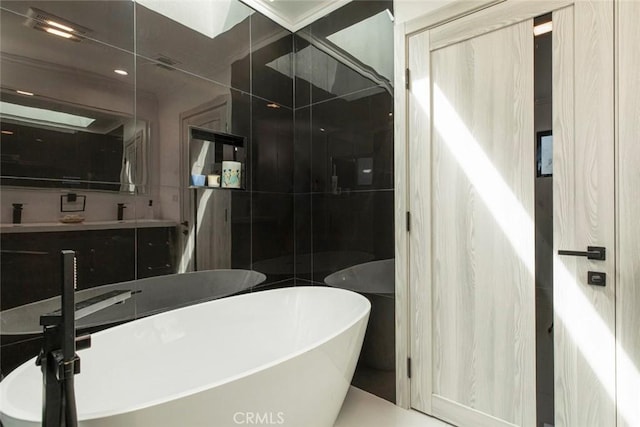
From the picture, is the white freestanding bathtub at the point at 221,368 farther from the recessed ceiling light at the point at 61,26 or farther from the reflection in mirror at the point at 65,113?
the recessed ceiling light at the point at 61,26

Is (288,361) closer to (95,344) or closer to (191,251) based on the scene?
(95,344)

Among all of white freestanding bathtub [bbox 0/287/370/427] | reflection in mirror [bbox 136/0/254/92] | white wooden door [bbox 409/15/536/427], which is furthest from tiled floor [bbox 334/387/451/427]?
reflection in mirror [bbox 136/0/254/92]

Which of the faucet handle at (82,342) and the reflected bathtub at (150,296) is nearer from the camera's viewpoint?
the faucet handle at (82,342)

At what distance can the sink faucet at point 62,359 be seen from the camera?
2.67 ft

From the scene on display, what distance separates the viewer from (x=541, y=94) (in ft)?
5.15

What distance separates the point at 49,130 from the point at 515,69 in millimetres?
2227

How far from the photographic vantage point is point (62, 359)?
0.82 m

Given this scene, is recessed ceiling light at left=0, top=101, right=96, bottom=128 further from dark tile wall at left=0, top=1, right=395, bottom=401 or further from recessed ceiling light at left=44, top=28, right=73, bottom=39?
recessed ceiling light at left=44, top=28, right=73, bottom=39

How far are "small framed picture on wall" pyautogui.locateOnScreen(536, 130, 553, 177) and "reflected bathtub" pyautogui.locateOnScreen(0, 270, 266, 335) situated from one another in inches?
73.1

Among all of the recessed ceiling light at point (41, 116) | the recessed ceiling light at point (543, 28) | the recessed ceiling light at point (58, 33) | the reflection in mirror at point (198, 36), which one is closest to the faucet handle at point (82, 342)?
the recessed ceiling light at point (41, 116)

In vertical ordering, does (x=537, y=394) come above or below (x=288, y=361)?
below

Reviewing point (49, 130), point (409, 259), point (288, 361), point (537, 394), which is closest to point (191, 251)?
point (49, 130)

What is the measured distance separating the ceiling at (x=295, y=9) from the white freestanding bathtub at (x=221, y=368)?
2051 mm

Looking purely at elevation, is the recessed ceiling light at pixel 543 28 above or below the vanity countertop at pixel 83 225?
above
